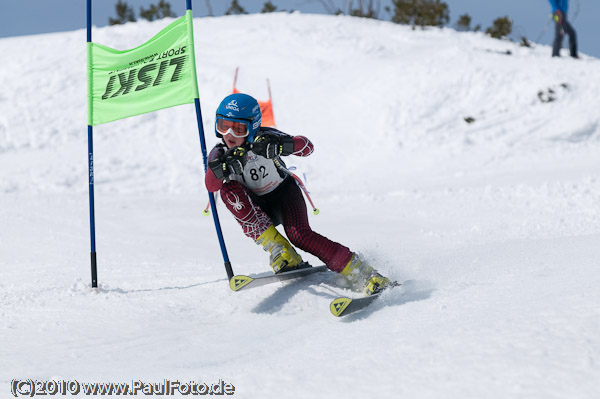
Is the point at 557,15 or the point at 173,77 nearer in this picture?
the point at 173,77

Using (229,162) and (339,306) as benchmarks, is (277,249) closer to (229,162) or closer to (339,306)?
(229,162)

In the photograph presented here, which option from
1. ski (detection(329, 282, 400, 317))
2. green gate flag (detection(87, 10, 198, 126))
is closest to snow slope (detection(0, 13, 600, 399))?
ski (detection(329, 282, 400, 317))

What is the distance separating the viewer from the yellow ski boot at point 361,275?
3793 mm

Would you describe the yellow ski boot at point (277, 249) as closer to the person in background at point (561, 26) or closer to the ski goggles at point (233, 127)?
the ski goggles at point (233, 127)

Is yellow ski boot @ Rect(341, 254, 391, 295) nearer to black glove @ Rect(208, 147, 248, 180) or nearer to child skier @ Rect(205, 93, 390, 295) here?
child skier @ Rect(205, 93, 390, 295)

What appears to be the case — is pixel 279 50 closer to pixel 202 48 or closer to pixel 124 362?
pixel 202 48

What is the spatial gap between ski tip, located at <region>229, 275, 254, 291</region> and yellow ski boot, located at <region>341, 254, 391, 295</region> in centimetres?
65

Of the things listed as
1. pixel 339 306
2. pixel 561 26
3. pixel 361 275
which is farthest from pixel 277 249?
pixel 561 26

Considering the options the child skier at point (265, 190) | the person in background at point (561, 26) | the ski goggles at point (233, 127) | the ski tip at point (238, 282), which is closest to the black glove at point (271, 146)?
the child skier at point (265, 190)

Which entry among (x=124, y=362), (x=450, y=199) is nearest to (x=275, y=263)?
(x=124, y=362)

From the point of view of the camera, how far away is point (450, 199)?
28.0ft

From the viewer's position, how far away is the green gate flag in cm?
445

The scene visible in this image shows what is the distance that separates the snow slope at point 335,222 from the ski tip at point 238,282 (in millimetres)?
236

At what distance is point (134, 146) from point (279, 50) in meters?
5.61
